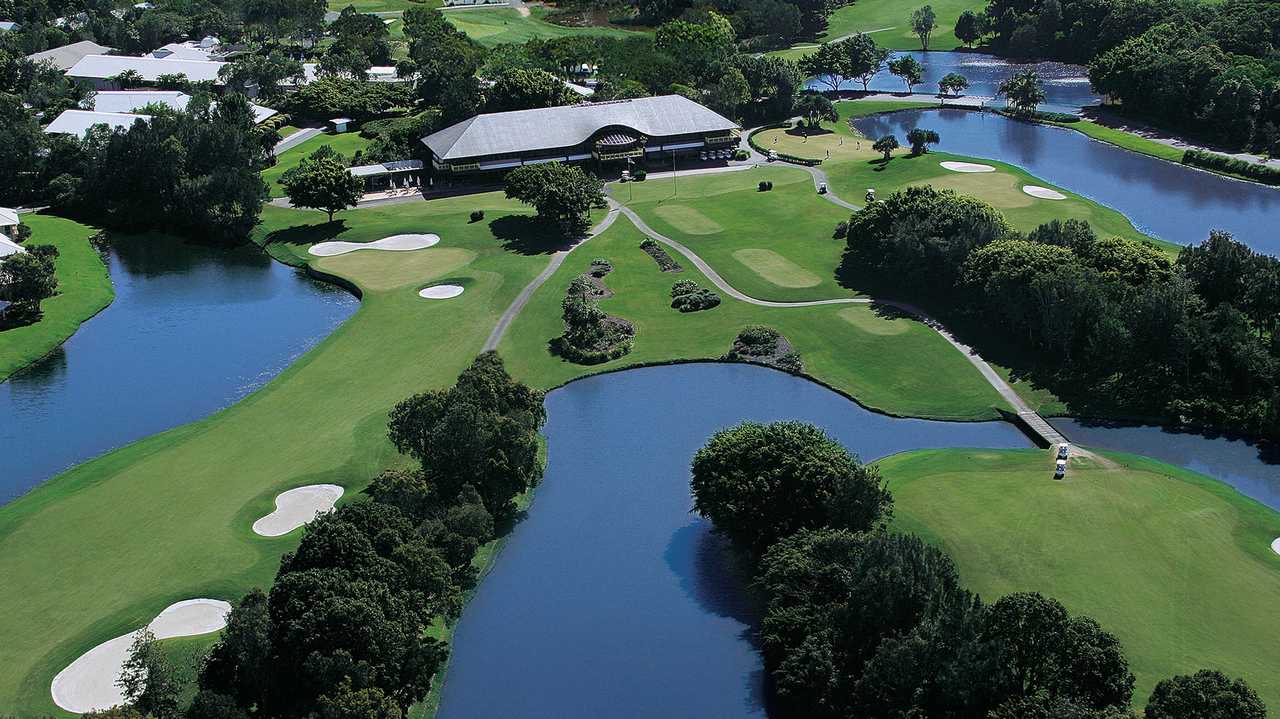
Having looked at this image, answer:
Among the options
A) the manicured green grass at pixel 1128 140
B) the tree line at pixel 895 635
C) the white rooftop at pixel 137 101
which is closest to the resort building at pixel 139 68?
Answer: the white rooftop at pixel 137 101

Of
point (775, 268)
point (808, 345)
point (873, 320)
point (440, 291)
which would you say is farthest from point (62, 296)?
point (873, 320)

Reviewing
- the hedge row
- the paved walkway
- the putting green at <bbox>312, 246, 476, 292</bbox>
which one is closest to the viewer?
the paved walkway

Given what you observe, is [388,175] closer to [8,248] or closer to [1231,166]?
[8,248]

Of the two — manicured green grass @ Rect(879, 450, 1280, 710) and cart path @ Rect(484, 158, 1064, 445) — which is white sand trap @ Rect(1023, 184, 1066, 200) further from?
manicured green grass @ Rect(879, 450, 1280, 710)

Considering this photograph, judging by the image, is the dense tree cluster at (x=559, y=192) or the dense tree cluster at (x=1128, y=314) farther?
the dense tree cluster at (x=559, y=192)

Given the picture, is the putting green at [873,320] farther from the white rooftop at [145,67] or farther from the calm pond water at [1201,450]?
the white rooftop at [145,67]

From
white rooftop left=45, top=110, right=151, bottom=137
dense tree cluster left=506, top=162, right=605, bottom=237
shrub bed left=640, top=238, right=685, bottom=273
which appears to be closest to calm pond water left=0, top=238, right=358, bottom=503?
dense tree cluster left=506, top=162, right=605, bottom=237

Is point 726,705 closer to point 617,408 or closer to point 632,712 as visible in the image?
point 632,712
